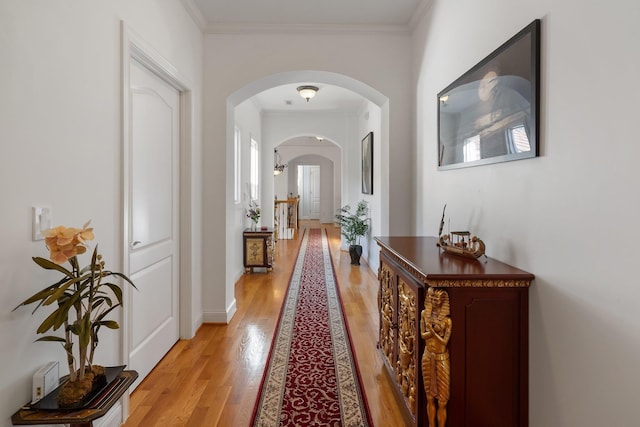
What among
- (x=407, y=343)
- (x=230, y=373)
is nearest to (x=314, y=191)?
(x=230, y=373)

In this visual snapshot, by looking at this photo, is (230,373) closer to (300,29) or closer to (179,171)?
(179,171)

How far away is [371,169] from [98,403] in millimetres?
5127

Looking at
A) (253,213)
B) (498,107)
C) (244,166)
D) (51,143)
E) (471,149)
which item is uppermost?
(244,166)

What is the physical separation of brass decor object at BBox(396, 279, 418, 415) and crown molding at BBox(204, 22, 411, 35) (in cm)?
261

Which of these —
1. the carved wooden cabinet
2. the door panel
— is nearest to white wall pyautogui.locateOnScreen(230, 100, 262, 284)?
the carved wooden cabinet

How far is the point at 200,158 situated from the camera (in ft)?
11.5

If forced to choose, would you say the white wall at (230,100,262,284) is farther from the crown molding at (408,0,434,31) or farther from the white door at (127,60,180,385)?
the crown molding at (408,0,434,31)

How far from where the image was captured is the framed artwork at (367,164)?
605 cm

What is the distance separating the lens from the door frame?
2.10 meters

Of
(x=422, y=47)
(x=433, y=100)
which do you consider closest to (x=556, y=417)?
(x=433, y=100)

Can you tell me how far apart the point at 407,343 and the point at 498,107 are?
1334 millimetres

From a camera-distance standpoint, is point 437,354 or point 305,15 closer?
point 437,354

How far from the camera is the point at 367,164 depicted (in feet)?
21.1

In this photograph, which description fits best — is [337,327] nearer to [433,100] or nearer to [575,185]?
[433,100]
